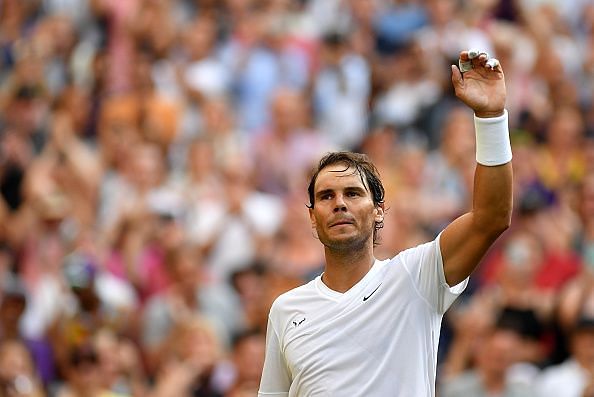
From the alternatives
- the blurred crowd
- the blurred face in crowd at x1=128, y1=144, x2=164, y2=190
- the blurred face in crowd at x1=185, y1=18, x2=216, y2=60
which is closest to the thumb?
the blurred crowd

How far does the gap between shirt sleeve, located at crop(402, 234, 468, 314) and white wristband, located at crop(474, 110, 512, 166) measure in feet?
1.20

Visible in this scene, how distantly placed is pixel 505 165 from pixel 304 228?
6311 mm

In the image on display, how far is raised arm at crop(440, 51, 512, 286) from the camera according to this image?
17.4ft

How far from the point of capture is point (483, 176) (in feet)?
17.5

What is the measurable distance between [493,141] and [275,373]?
126 cm

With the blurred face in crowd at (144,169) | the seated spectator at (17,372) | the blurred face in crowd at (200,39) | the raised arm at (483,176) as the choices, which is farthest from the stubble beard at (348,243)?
the blurred face in crowd at (200,39)

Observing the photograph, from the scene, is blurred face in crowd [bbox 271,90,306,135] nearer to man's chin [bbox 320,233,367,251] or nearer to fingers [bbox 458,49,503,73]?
man's chin [bbox 320,233,367,251]

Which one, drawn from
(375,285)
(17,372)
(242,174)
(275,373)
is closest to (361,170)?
(375,285)

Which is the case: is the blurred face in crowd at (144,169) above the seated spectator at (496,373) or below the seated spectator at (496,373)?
above

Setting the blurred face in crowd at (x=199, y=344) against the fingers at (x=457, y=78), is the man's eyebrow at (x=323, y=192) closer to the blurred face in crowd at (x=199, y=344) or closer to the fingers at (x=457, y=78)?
the fingers at (x=457, y=78)

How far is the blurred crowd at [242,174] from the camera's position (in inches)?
396

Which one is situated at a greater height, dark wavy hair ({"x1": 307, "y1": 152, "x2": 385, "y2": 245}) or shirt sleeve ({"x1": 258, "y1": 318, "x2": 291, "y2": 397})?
dark wavy hair ({"x1": 307, "y1": 152, "x2": 385, "y2": 245})

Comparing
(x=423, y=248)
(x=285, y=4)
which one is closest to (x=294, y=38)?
(x=285, y=4)

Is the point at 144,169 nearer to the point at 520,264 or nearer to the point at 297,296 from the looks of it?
the point at 520,264
